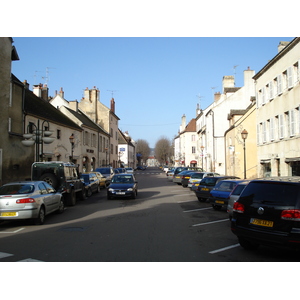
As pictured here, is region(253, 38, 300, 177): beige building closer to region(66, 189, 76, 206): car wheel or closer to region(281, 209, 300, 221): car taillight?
region(66, 189, 76, 206): car wheel

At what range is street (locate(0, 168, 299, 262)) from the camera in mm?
6824

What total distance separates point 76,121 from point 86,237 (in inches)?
1243

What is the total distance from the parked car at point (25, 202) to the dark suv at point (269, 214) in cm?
662

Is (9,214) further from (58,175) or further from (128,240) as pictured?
(58,175)

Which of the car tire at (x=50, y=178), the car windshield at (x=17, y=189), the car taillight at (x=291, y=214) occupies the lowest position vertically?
the car taillight at (x=291, y=214)

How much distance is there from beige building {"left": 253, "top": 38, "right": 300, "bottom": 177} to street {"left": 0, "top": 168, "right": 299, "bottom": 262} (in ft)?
31.5

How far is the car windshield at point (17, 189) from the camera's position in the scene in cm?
1093

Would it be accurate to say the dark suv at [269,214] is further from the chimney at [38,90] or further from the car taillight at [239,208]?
the chimney at [38,90]

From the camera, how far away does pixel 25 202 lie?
1051 centimetres

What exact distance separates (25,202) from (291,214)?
26.4 feet

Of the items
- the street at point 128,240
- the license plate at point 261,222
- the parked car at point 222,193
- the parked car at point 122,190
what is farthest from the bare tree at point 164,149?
the license plate at point 261,222

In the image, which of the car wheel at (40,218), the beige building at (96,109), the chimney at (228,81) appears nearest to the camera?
the car wheel at (40,218)

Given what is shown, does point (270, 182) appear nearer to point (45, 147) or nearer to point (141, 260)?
point (141, 260)

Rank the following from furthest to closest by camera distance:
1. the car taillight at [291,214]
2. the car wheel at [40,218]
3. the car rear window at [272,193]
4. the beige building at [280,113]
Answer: the beige building at [280,113]
the car wheel at [40,218]
the car rear window at [272,193]
the car taillight at [291,214]
